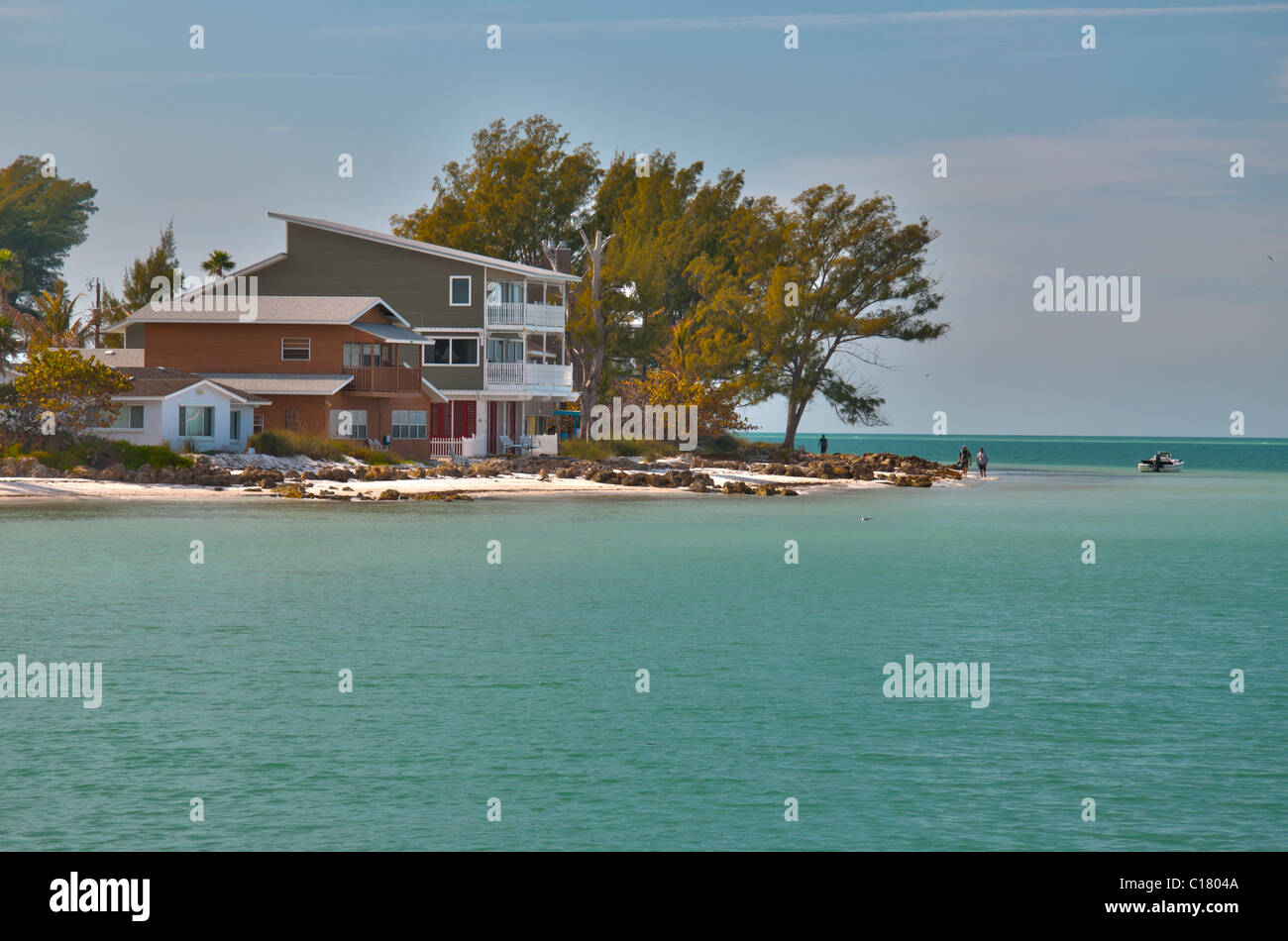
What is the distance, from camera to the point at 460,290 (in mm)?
74500

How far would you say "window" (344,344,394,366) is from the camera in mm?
67125

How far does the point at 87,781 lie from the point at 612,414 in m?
75.8

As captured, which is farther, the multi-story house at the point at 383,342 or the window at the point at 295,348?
the window at the point at 295,348

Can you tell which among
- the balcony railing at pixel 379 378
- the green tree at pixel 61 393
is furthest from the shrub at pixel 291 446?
the green tree at pixel 61 393

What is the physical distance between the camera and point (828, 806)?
14461 mm

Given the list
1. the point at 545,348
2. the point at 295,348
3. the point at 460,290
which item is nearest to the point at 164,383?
the point at 295,348

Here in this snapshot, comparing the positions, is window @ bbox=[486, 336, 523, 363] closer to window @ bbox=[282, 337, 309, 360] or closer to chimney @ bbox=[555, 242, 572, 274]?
window @ bbox=[282, 337, 309, 360]

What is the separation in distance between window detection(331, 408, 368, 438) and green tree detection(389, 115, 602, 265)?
26.4 m

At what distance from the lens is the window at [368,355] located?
2643 inches
